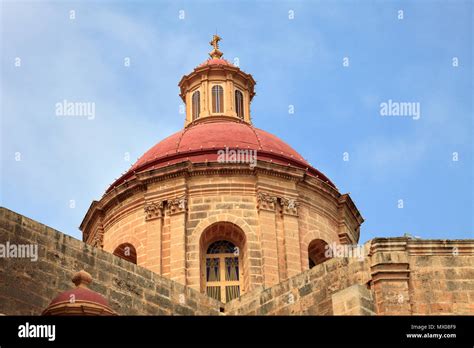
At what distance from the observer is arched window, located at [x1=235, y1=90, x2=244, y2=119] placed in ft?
122

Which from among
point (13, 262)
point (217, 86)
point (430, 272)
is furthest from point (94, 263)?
point (217, 86)

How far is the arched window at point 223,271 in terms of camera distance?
2966 cm

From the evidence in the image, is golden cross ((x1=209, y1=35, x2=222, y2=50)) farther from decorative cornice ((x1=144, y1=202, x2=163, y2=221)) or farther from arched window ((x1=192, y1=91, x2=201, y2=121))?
decorative cornice ((x1=144, y1=202, x2=163, y2=221))

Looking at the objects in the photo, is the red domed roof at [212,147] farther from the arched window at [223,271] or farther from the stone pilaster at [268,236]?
the arched window at [223,271]

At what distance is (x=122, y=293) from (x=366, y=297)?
5298mm

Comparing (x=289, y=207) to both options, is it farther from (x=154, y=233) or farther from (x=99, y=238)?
(x=99, y=238)

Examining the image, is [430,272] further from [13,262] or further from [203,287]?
[203,287]

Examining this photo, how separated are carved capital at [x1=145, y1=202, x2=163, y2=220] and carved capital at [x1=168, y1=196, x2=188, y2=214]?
0.35 m

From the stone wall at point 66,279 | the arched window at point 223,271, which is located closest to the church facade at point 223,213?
the arched window at point 223,271

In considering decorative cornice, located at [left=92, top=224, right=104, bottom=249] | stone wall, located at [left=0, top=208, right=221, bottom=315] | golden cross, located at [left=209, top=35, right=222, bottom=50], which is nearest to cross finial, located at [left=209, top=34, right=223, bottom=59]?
golden cross, located at [left=209, top=35, right=222, bottom=50]

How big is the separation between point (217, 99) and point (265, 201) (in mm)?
7270

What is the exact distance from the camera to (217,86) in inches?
1473

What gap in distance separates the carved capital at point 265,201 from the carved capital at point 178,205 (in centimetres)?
237

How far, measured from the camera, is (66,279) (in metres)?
19.3
